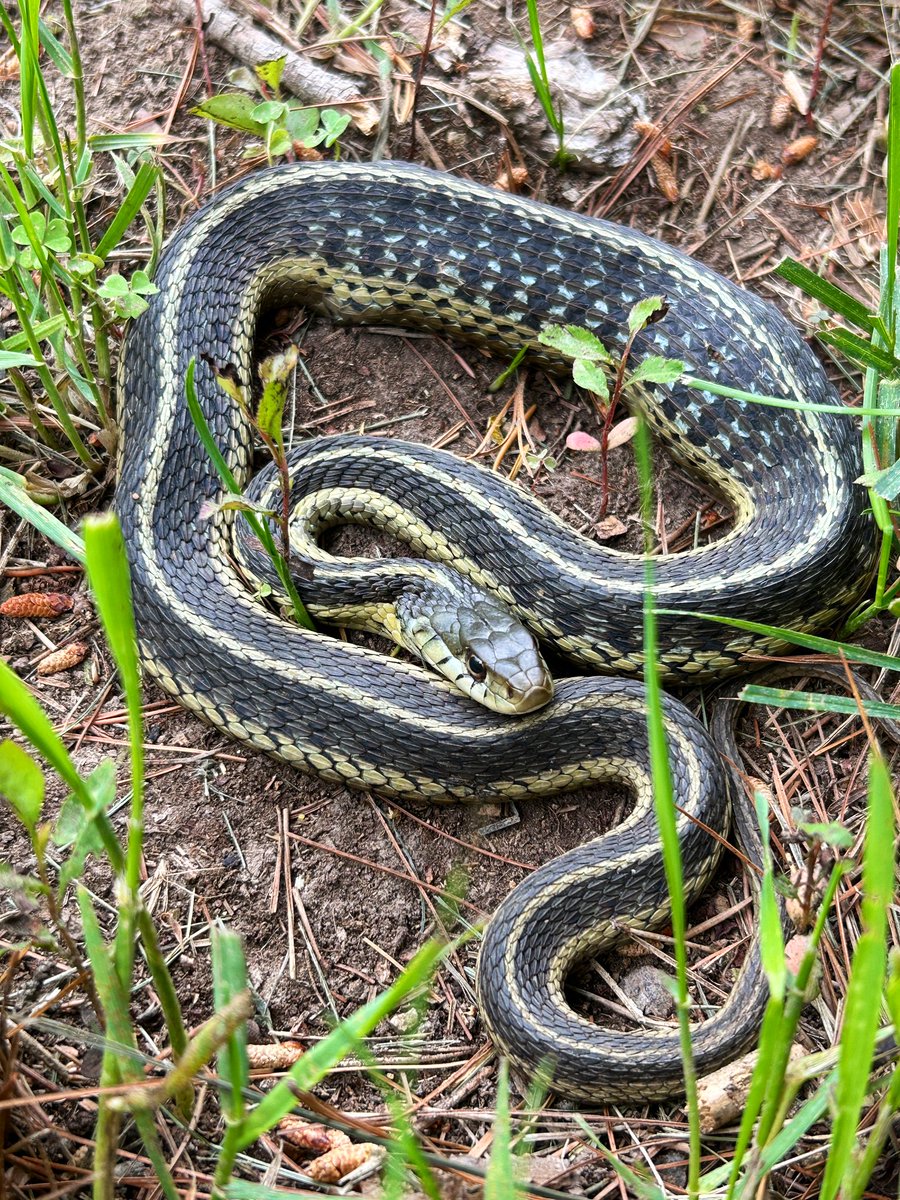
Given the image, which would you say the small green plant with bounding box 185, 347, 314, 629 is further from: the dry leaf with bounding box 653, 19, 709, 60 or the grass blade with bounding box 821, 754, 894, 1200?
the dry leaf with bounding box 653, 19, 709, 60

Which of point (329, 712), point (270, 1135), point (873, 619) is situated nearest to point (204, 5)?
point (329, 712)

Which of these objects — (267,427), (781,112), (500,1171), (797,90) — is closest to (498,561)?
(267,427)

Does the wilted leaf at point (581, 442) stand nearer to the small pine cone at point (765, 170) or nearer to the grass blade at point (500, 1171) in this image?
the small pine cone at point (765, 170)

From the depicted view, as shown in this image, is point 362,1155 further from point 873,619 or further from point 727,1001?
point 873,619

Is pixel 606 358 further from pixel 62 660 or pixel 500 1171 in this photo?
pixel 500 1171

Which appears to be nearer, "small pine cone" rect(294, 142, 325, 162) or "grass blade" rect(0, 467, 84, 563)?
"grass blade" rect(0, 467, 84, 563)

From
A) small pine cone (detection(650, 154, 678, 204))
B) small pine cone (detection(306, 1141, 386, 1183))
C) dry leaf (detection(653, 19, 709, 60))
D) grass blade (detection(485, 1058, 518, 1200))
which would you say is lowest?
small pine cone (detection(306, 1141, 386, 1183))

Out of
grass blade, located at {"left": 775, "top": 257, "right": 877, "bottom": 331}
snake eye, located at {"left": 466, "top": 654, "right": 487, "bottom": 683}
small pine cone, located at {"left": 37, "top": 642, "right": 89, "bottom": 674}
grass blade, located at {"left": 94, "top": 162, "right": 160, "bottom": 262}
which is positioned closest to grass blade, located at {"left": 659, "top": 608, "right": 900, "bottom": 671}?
snake eye, located at {"left": 466, "top": 654, "right": 487, "bottom": 683}
